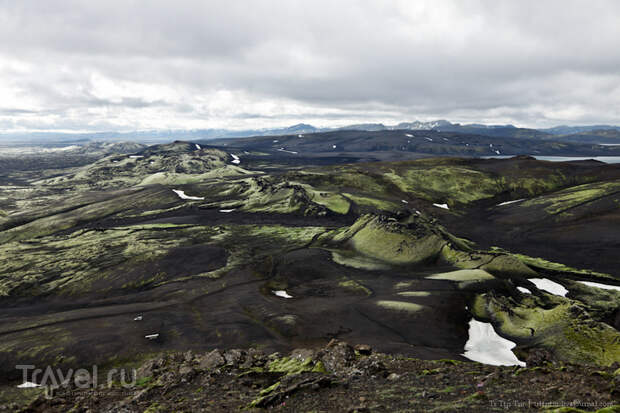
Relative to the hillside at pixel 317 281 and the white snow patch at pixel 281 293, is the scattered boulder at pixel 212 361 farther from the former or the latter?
the white snow patch at pixel 281 293

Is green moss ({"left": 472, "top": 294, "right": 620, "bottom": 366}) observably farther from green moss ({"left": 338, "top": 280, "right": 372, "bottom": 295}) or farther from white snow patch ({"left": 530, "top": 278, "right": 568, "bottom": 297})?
green moss ({"left": 338, "top": 280, "right": 372, "bottom": 295})

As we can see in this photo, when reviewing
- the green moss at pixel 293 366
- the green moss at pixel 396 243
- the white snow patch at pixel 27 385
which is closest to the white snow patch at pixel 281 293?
the green moss at pixel 396 243

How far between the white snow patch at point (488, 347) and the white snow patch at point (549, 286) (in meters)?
24.9

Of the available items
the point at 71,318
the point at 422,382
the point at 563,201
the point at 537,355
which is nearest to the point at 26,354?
the point at 71,318

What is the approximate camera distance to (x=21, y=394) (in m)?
28.7

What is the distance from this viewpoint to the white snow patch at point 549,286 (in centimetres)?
5953

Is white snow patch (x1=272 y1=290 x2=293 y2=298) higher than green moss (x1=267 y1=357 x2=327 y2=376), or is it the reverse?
green moss (x1=267 y1=357 x2=327 y2=376)

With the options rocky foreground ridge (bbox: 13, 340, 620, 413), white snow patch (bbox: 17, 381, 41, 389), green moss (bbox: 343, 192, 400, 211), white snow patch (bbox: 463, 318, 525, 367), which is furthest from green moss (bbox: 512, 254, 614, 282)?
white snow patch (bbox: 17, 381, 41, 389)

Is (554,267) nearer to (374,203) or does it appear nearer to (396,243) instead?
(396,243)

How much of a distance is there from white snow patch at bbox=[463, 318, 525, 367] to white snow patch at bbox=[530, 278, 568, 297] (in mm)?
24902

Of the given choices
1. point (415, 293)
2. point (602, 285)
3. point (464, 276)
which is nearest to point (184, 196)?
point (415, 293)

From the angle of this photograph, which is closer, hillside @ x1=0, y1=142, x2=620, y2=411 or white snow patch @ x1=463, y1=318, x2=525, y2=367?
white snow patch @ x1=463, y1=318, x2=525, y2=367

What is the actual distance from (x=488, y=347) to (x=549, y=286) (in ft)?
108

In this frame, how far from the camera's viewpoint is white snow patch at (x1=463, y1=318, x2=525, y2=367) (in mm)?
36188
